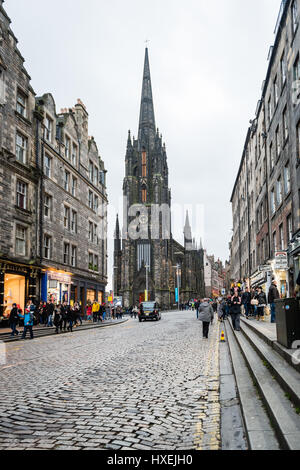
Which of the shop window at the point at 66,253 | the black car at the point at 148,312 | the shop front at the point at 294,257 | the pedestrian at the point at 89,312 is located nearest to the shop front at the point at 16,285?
the shop window at the point at 66,253

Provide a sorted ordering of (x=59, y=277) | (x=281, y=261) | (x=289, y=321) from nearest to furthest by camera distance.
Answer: (x=289, y=321) < (x=281, y=261) < (x=59, y=277)

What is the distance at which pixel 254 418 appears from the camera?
4.58 meters

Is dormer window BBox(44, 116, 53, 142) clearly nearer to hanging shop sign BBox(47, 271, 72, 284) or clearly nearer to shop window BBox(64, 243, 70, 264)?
shop window BBox(64, 243, 70, 264)

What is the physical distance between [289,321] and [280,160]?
17.1 m

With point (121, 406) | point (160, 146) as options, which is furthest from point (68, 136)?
point (160, 146)

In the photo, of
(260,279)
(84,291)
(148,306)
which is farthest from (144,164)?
(260,279)

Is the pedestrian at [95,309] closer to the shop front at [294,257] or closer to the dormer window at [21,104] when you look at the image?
the dormer window at [21,104]

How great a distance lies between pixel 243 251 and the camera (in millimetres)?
48125

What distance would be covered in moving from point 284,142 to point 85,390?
1869 cm

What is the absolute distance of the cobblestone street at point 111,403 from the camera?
427cm

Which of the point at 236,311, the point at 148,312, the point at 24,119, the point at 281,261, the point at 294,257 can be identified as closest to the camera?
the point at 281,261

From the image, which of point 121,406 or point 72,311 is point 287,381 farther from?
point 72,311

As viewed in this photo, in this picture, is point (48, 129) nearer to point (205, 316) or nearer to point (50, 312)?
point (50, 312)

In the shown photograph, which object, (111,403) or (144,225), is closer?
(111,403)
